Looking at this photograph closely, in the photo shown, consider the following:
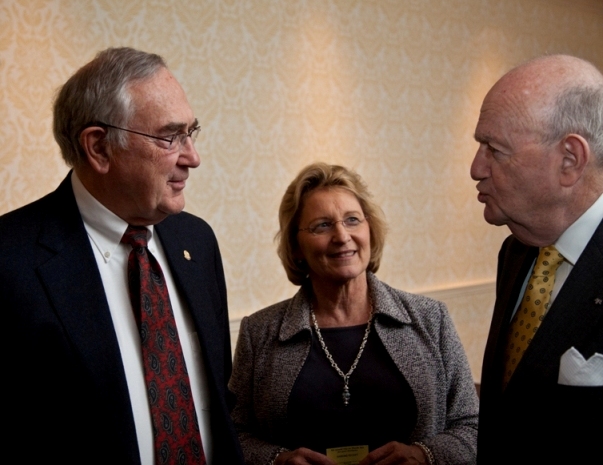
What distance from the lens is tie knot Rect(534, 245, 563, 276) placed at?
1763mm

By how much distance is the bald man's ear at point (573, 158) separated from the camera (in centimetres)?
162

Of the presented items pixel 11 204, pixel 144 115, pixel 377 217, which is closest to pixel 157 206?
pixel 144 115

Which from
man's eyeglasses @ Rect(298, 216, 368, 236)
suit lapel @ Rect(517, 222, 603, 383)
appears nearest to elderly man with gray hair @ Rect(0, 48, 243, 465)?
man's eyeglasses @ Rect(298, 216, 368, 236)

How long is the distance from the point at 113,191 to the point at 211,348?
0.52m

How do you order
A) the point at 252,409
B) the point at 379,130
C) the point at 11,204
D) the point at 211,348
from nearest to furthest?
1. the point at 211,348
2. the point at 252,409
3. the point at 11,204
4. the point at 379,130

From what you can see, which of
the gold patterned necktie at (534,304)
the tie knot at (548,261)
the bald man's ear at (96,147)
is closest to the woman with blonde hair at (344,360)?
the gold patterned necktie at (534,304)

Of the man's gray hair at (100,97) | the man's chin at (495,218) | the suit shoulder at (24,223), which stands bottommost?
the man's chin at (495,218)

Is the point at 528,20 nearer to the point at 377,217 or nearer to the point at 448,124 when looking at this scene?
the point at 448,124

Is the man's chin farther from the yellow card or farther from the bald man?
the yellow card

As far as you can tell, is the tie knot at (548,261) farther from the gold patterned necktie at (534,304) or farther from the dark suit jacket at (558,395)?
the dark suit jacket at (558,395)

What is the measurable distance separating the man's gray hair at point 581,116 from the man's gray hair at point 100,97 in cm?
106

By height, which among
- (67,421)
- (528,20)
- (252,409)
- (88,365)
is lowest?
(252,409)

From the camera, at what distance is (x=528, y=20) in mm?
5969

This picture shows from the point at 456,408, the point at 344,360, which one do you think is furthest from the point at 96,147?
the point at 456,408
